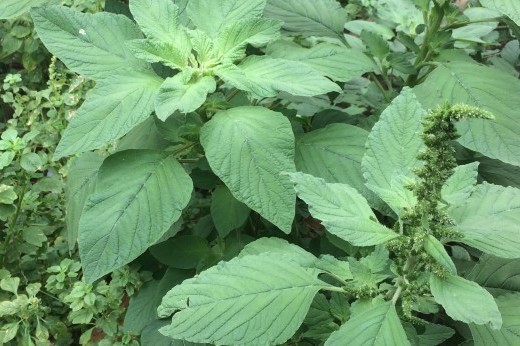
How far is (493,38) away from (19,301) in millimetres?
1797

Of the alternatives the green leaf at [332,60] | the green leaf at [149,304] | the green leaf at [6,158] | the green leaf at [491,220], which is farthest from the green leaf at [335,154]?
the green leaf at [6,158]

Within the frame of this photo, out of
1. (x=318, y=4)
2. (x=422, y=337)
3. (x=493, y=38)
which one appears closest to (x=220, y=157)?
(x=422, y=337)

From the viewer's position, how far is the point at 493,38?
80.7 inches

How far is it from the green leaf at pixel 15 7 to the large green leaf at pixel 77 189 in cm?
36

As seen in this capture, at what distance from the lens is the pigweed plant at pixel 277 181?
3.05 ft

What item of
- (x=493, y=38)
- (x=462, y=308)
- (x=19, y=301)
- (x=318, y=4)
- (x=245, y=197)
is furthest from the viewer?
(x=493, y=38)

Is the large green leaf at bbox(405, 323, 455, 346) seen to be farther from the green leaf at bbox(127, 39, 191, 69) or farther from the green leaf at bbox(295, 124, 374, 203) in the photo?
the green leaf at bbox(127, 39, 191, 69)

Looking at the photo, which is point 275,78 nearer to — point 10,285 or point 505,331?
point 505,331

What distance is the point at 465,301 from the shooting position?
88 centimetres

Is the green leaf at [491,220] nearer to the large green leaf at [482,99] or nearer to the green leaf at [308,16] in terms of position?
the large green leaf at [482,99]

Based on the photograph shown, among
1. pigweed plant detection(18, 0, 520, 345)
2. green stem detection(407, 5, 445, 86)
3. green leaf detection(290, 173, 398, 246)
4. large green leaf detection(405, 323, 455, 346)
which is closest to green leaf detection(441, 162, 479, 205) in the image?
pigweed plant detection(18, 0, 520, 345)

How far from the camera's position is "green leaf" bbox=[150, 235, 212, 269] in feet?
4.59

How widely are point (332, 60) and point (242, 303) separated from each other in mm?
634

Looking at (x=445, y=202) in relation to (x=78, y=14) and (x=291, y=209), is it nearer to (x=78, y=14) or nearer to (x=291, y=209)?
(x=291, y=209)
